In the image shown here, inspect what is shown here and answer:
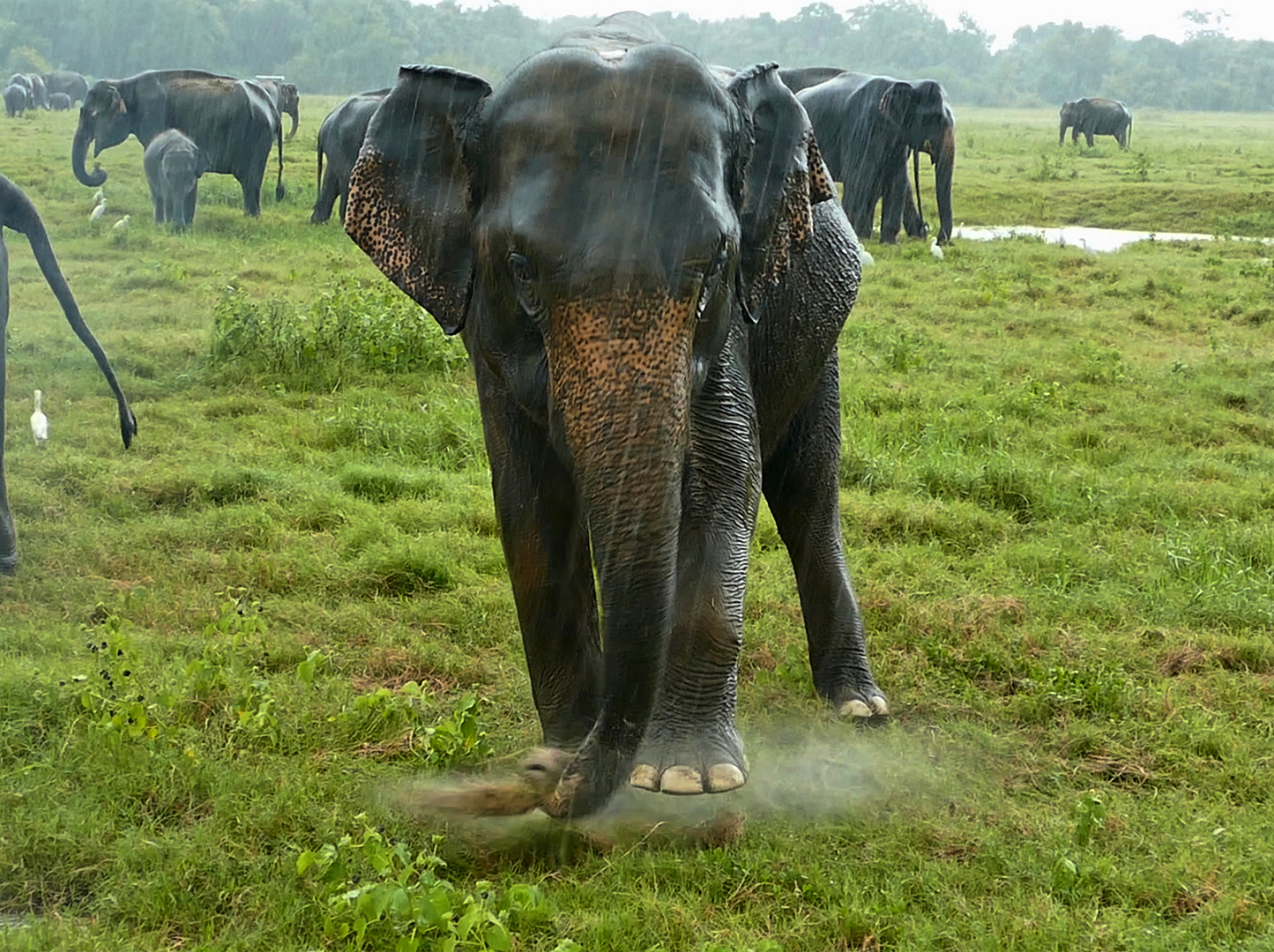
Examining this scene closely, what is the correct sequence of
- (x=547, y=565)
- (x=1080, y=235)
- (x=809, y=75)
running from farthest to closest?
(x=809, y=75)
(x=1080, y=235)
(x=547, y=565)

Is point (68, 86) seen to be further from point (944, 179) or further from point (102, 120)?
point (944, 179)

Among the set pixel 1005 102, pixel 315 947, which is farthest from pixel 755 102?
pixel 1005 102

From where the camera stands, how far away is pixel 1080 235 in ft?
54.7

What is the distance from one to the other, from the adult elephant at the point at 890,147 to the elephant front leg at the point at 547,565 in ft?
41.4

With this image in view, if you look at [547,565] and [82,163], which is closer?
[547,565]

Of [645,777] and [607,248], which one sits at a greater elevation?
[607,248]

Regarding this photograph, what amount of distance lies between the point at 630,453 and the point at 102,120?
17.0 meters

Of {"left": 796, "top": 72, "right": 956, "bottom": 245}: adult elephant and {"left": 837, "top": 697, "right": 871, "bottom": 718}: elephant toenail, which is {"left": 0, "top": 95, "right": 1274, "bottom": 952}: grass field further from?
{"left": 796, "top": 72, "right": 956, "bottom": 245}: adult elephant

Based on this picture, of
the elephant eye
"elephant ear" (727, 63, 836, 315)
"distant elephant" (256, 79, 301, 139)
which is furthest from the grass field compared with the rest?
"distant elephant" (256, 79, 301, 139)

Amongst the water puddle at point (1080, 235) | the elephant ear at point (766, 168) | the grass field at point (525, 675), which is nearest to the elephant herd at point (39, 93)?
the grass field at point (525, 675)

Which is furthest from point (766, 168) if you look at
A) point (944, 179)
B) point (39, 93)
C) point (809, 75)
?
point (39, 93)

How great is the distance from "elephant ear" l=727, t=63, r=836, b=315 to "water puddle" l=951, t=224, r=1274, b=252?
39.5 ft

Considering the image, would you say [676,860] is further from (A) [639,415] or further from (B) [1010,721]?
(B) [1010,721]

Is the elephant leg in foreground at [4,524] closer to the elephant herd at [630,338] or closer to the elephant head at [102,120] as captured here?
the elephant herd at [630,338]
